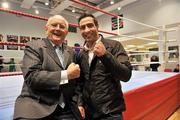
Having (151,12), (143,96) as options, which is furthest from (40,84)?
(151,12)

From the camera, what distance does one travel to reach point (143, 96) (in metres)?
1.82

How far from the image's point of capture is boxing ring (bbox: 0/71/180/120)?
4.66 feet

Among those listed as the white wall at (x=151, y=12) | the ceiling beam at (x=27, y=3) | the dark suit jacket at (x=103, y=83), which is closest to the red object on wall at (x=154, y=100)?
the dark suit jacket at (x=103, y=83)

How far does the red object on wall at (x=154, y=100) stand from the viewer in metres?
1.59

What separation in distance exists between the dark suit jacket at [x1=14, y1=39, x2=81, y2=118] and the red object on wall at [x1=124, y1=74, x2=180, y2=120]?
2.51ft

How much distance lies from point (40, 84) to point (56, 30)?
31cm

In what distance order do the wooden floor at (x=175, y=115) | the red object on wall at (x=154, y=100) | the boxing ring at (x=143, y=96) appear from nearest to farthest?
the boxing ring at (x=143, y=96), the red object on wall at (x=154, y=100), the wooden floor at (x=175, y=115)

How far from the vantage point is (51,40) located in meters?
0.97

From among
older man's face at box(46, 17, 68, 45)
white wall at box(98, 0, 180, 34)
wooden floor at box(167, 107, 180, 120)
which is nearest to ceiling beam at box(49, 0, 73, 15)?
white wall at box(98, 0, 180, 34)

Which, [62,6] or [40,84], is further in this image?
[62,6]

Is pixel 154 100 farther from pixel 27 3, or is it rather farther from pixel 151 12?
pixel 27 3

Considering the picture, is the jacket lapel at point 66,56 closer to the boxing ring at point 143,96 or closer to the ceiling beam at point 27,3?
the boxing ring at point 143,96

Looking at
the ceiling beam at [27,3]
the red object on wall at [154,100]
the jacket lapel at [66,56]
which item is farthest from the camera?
the ceiling beam at [27,3]

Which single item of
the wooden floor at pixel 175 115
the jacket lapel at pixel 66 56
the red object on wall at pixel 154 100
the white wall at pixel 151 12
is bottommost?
the wooden floor at pixel 175 115
